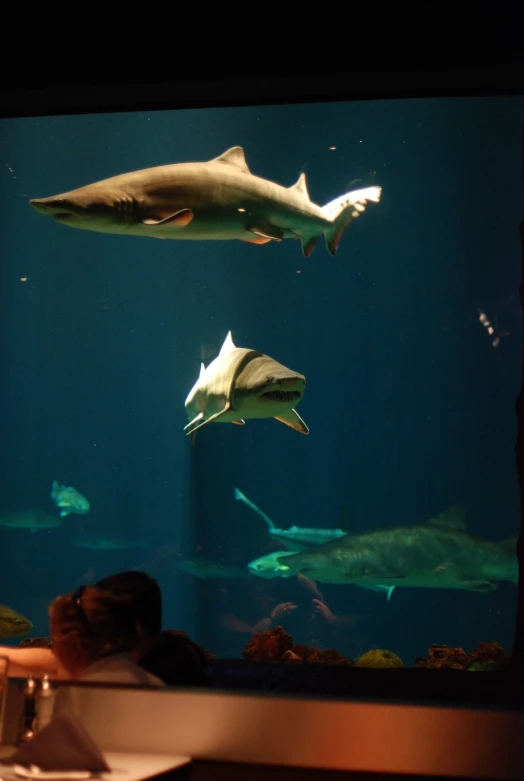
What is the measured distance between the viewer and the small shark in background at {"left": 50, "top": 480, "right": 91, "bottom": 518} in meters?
5.66

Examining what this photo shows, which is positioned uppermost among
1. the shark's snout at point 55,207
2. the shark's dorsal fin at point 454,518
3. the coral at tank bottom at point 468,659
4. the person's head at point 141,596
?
the shark's snout at point 55,207

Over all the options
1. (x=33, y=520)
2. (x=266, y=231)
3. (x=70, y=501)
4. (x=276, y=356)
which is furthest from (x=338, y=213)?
(x=33, y=520)

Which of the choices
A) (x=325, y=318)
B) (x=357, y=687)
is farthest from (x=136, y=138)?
(x=357, y=687)

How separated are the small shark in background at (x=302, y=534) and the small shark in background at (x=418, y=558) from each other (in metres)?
0.55

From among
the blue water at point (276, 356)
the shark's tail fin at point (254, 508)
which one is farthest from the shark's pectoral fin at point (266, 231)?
the shark's tail fin at point (254, 508)

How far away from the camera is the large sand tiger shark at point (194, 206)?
7.83 feet

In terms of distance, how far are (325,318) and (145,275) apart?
174 centimetres

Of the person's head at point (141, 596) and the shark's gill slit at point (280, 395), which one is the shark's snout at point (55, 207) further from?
the person's head at point (141, 596)

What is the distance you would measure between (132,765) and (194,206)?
6.25 feet

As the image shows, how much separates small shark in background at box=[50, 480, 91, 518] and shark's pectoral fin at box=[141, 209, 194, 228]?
3691mm

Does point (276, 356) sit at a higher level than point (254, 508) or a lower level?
higher

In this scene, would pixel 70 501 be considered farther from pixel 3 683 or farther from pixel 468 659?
pixel 3 683

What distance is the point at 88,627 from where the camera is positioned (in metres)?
1.85

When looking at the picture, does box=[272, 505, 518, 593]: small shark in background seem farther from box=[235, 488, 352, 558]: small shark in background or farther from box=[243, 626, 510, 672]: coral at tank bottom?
box=[243, 626, 510, 672]: coral at tank bottom
